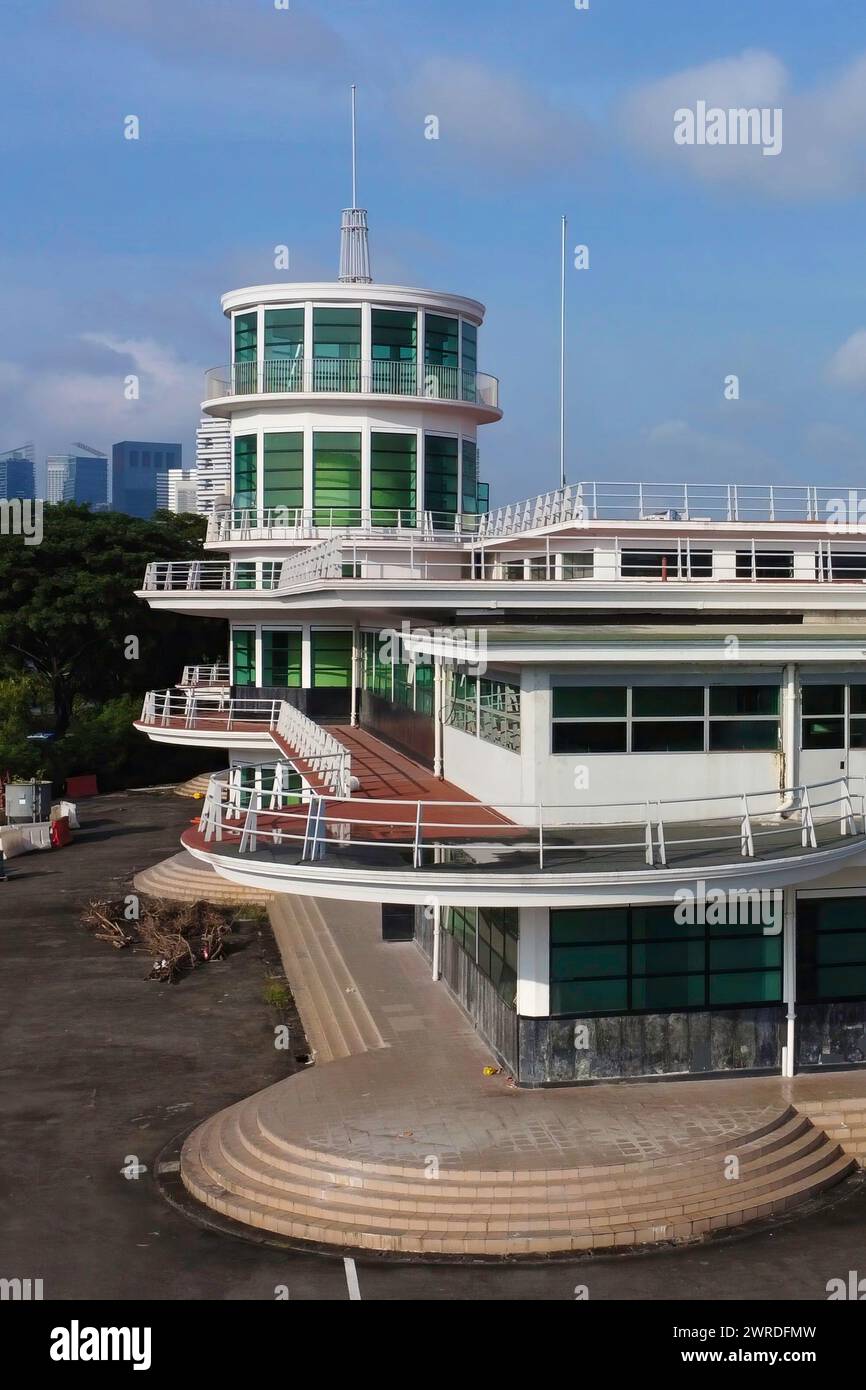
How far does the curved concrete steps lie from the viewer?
33938mm

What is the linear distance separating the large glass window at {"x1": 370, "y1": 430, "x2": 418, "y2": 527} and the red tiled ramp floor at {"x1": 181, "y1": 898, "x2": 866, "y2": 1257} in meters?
22.4

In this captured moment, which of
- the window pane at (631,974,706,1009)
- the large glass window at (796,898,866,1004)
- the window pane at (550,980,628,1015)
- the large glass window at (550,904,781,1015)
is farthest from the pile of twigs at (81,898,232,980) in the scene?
the large glass window at (796,898,866,1004)

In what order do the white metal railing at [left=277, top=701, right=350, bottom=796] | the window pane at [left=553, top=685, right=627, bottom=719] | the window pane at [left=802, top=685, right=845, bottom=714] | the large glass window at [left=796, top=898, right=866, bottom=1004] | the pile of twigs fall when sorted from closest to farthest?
the window pane at [left=553, top=685, right=627, bottom=719], the large glass window at [left=796, top=898, right=866, bottom=1004], the window pane at [left=802, top=685, right=845, bottom=714], the white metal railing at [left=277, top=701, right=350, bottom=796], the pile of twigs

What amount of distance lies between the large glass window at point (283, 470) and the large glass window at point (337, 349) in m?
1.75

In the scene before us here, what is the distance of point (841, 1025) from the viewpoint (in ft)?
63.1

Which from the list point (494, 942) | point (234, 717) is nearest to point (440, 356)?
point (234, 717)

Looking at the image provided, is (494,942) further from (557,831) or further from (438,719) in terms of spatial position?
(438,719)

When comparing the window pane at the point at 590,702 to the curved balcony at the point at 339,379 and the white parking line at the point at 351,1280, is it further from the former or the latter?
the curved balcony at the point at 339,379

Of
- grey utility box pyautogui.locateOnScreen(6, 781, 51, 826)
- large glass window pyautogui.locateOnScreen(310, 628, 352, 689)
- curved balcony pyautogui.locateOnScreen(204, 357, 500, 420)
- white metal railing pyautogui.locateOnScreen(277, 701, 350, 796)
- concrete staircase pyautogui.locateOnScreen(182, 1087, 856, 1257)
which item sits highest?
curved balcony pyautogui.locateOnScreen(204, 357, 500, 420)

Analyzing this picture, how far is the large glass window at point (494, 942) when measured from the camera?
61.0ft

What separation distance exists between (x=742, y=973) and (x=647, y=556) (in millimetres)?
19790

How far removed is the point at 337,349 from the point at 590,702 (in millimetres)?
22953

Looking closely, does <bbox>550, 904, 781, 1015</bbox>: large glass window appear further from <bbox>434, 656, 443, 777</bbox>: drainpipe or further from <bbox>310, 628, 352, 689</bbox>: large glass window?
<bbox>310, 628, 352, 689</bbox>: large glass window

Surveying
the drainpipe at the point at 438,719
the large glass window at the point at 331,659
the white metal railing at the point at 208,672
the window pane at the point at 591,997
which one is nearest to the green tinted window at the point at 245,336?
the large glass window at the point at 331,659
